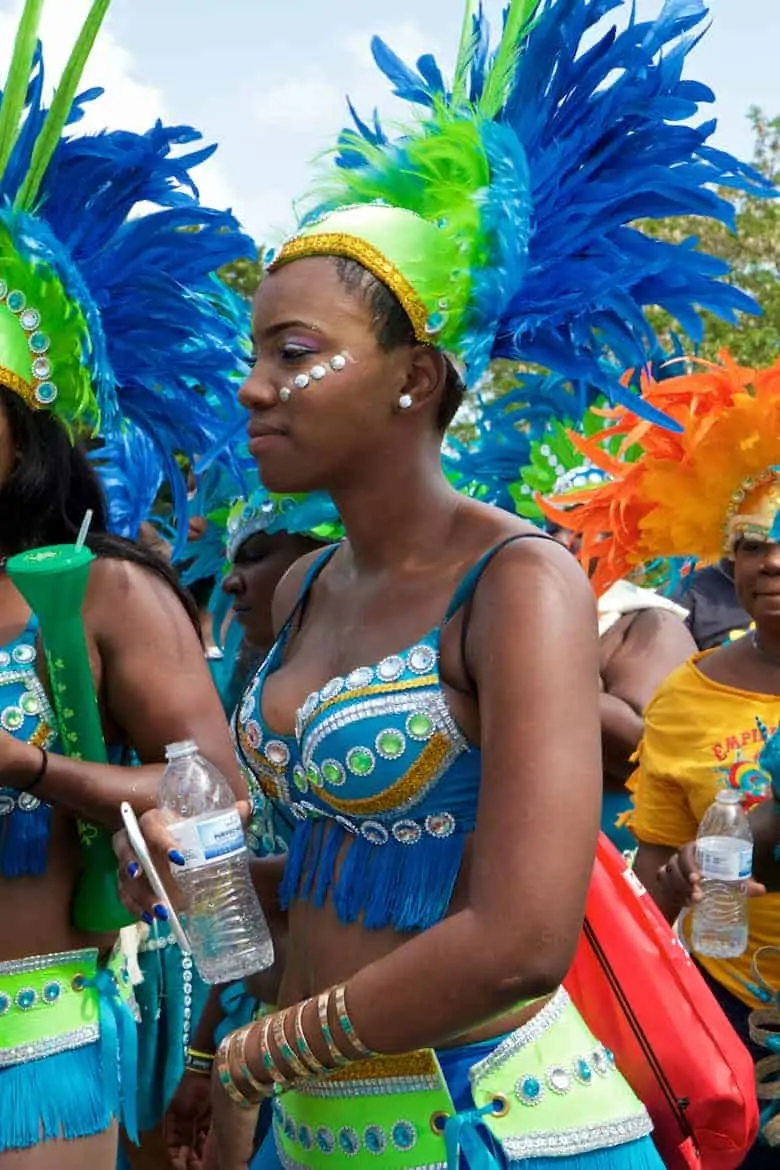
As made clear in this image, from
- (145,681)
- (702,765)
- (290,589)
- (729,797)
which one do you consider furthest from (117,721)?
(702,765)

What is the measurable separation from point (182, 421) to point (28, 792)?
105 centimetres

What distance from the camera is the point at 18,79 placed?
131 inches

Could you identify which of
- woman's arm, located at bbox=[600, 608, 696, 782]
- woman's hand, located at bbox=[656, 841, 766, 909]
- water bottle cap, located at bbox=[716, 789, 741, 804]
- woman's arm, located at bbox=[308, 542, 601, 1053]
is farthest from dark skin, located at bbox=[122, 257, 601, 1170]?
woman's arm, located at bbox=[600, 608, 696, 782]

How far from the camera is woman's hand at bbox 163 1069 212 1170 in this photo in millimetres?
3238

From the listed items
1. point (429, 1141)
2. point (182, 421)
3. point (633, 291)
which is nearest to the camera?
point (429, 1141)

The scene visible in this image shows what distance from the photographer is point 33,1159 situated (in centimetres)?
291

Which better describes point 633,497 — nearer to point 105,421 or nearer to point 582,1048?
point 105,421

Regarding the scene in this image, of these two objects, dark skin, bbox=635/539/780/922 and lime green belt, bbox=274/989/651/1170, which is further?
dark skin, bbox=635/539/780/922

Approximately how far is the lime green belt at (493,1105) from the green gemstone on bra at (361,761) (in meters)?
0.42

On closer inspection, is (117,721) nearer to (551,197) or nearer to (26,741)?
(26,741)

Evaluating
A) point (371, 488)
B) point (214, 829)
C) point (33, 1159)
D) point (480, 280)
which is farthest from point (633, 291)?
point (33, 1159)

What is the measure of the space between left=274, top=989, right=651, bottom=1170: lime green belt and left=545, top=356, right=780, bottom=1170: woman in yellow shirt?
1.76m

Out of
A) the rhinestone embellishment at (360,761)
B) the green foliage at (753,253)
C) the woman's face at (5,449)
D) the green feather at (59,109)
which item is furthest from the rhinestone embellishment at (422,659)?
the green foliage at (753,253)

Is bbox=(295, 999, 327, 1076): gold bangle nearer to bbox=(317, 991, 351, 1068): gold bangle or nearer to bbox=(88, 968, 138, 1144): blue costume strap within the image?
bbox=(317, 991, 351, 1068): gold bangle
